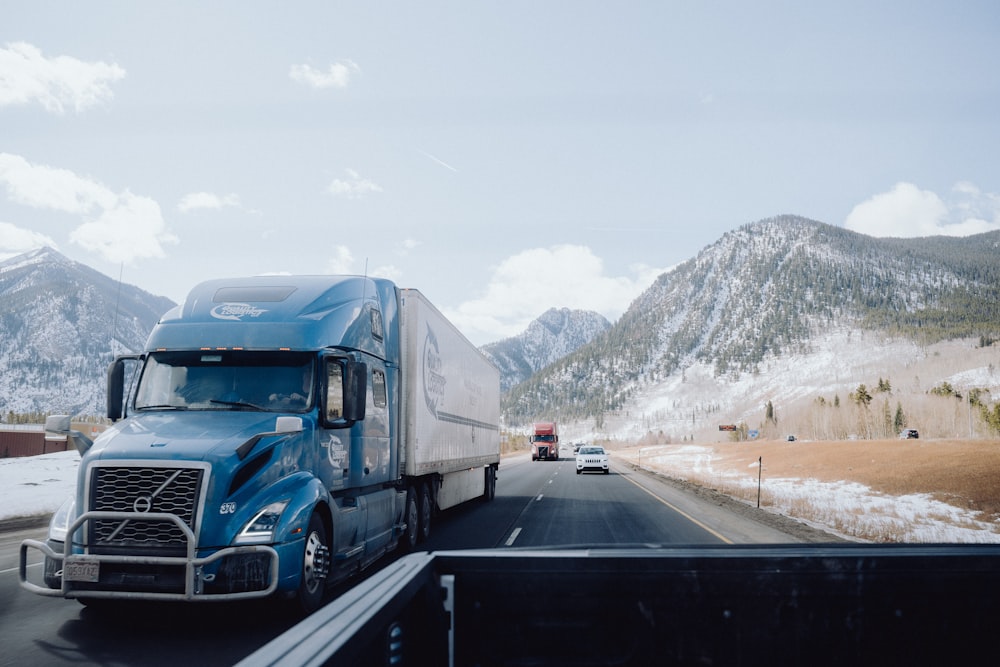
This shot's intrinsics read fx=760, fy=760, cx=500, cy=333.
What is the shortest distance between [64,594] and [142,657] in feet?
3.86

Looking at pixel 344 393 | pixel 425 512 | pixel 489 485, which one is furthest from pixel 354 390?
pixel 489 485

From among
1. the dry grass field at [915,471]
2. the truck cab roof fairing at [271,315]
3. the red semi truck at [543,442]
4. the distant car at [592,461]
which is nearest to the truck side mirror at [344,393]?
the truck cab roof fairing at [271,315]

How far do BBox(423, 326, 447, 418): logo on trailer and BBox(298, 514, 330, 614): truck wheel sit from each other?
16.0ft

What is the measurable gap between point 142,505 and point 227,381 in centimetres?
185

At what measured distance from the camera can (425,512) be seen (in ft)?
43.5

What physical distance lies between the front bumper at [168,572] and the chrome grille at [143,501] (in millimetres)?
105

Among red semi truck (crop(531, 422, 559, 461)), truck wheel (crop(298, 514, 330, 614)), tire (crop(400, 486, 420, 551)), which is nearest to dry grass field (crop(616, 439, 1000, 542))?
tire (crop(400, 486, 420, 551))

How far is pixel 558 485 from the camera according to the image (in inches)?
1189

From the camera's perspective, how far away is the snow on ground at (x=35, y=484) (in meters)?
19.0

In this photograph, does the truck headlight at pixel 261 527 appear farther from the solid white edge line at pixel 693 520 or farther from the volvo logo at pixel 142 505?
the solid white edge line at pixel 693 520

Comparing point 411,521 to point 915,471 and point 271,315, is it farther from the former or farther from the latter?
point 915,471

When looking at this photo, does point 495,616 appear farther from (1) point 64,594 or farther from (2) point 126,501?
(1) point 64,594

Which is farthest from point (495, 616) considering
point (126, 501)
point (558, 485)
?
point (558, 485)

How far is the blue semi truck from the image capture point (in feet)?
22.1
